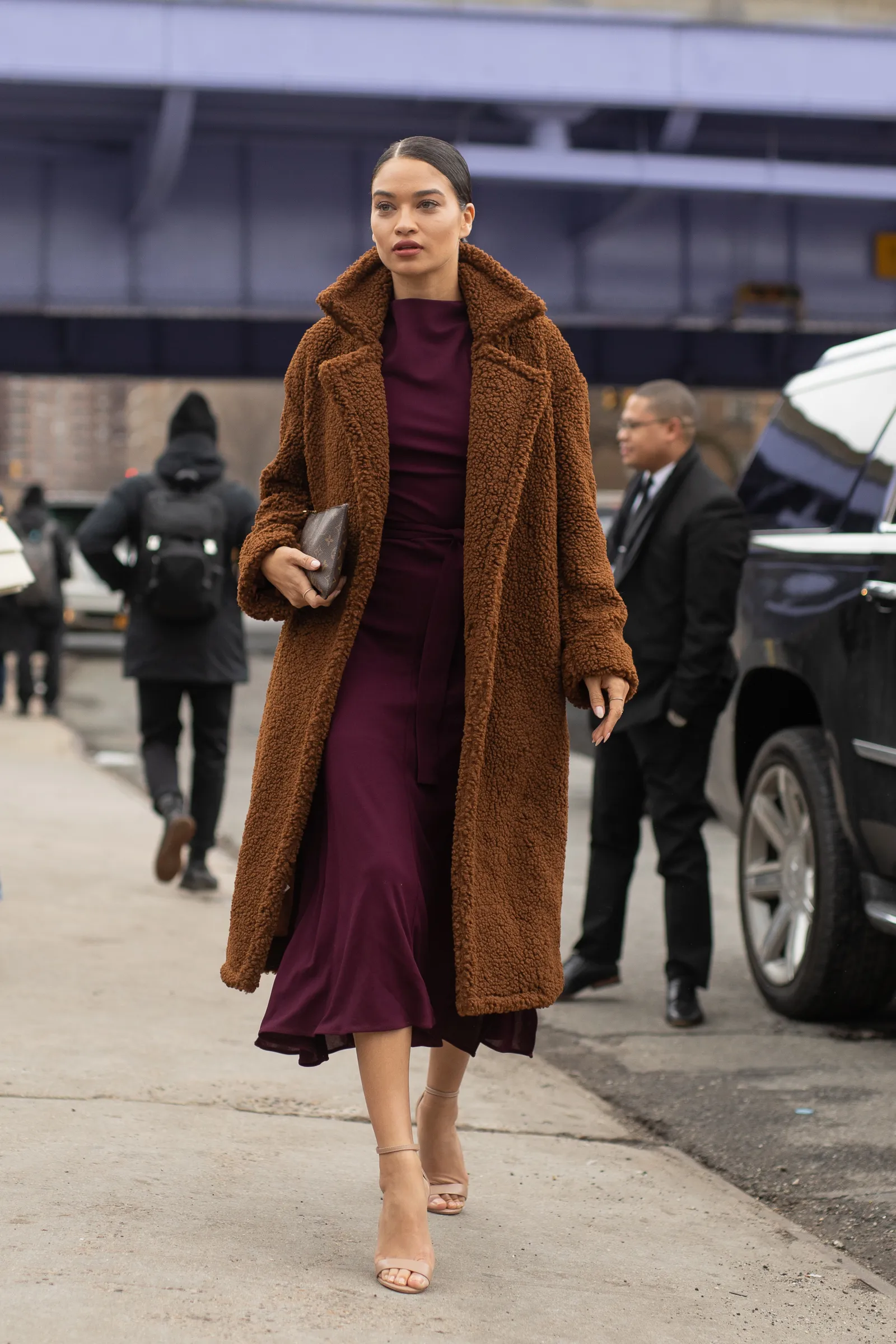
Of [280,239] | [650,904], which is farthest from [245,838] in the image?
[280,239]

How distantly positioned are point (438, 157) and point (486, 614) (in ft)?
2.77

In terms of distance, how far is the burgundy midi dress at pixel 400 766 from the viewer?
3.27 metres

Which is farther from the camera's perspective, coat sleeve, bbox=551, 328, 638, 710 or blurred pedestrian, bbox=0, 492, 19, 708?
blurred pedestrian, bbox=0, 492, 19, 708

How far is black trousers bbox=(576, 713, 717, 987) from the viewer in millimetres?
5730

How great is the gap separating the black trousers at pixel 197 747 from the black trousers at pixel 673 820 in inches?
81.2

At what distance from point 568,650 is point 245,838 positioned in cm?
68

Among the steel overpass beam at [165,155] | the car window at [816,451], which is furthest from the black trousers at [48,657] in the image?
the car window at [816,451]

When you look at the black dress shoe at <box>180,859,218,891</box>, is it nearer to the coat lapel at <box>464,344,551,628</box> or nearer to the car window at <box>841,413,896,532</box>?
the car window at <box>841,413,896,532</box>

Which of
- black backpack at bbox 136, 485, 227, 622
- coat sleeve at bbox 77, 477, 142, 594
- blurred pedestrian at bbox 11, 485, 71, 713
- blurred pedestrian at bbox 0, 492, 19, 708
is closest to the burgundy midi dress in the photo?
black backpack at bbox 136, 485, 227, 622

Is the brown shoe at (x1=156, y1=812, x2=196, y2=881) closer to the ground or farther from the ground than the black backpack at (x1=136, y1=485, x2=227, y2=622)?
closer to the ground

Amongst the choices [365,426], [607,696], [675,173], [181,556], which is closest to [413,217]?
[365,426]

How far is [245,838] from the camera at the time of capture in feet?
11.3

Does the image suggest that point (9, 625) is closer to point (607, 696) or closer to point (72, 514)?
point (72, 514)

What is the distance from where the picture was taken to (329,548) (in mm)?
3330
